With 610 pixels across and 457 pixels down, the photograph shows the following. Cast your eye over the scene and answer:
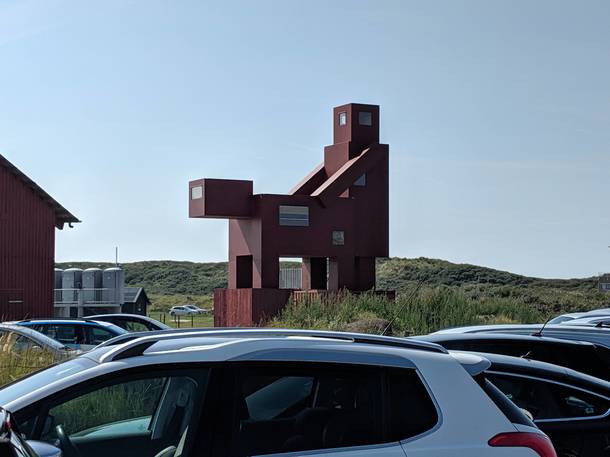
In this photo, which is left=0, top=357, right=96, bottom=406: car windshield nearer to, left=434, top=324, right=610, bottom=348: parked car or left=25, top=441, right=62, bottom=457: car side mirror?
left=25, top=441, right=62, bottom=457: car side mirror

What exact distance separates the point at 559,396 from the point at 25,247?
35.2 meters

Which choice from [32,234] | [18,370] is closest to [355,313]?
[32,234]

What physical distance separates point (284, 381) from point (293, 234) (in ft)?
116

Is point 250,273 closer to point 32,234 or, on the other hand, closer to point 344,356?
point 32,234

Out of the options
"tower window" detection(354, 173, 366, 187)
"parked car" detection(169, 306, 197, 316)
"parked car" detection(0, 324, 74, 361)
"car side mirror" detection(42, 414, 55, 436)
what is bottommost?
"parked car" detection(169, 306, 197, 316)

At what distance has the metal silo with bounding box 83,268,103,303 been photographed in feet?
202

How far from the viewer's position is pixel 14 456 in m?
3.61

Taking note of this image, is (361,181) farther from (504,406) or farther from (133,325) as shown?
(504,406)

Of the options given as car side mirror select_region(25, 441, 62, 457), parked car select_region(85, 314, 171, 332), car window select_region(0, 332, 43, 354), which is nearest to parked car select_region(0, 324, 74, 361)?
car window select_region(0, 332, 43, 354)

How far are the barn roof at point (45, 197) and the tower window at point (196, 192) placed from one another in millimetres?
5089

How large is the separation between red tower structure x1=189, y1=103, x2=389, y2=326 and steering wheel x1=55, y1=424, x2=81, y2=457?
33111 mm

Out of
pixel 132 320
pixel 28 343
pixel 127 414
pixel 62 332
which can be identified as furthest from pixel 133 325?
pixel 127 414

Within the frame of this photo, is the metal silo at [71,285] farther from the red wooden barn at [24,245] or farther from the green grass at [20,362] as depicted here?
the green grass at [20,362]

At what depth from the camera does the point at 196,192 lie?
41.2 meters
